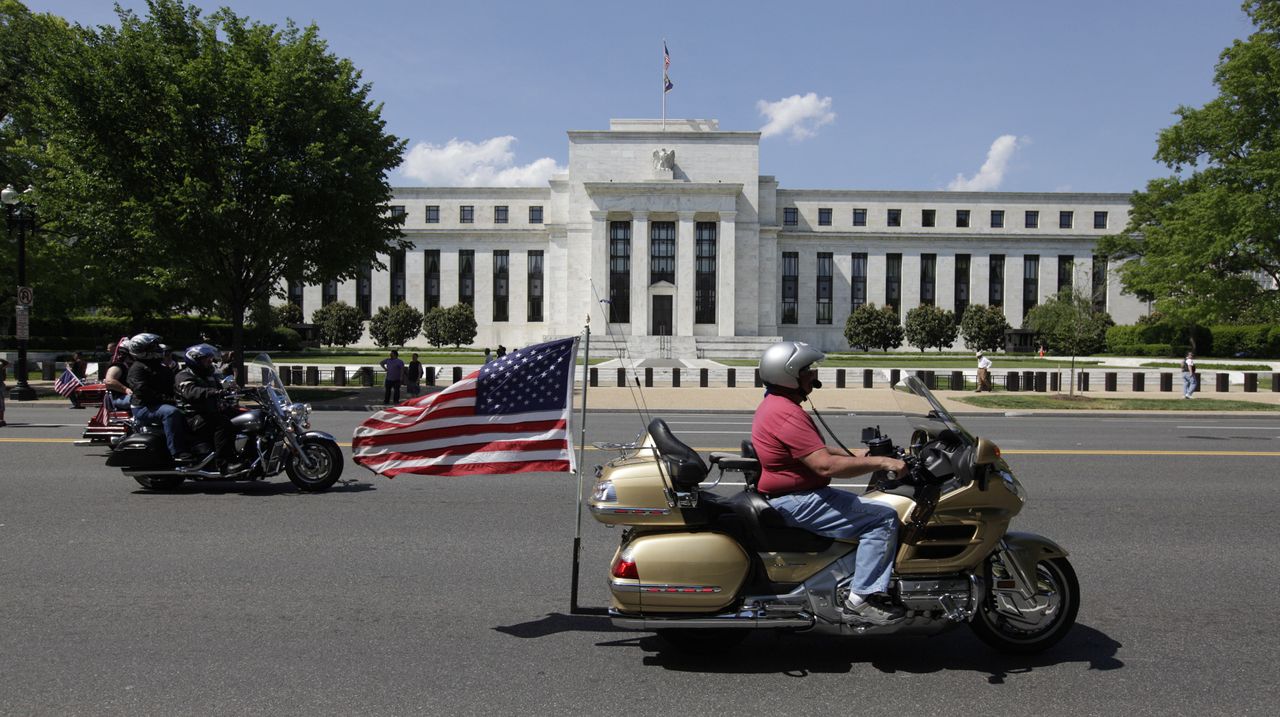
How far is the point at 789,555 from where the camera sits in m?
4.55

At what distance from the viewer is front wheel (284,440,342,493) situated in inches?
379

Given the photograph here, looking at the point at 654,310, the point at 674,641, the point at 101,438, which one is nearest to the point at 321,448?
the point at 101,438

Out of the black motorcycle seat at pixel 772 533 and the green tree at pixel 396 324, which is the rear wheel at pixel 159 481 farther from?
the green tree at pixel 396 324

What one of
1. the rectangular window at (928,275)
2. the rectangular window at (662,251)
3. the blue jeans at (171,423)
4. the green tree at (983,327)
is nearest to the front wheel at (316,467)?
the blue jeans at (171,423)

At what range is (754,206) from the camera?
235ft

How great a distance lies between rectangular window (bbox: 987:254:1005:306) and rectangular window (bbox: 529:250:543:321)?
4165 centimetres

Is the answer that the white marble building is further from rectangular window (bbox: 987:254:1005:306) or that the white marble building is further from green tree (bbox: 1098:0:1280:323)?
green tree (bbox: 1098:0:1280:323)

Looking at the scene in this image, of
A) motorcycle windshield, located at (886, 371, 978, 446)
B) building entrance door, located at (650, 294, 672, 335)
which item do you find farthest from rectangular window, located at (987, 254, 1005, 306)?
motorcycle windshield, located at (886, 371, 978, 446)

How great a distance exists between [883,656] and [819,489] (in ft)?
3.58

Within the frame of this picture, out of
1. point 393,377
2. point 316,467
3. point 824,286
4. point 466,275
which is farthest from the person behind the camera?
point 466,275

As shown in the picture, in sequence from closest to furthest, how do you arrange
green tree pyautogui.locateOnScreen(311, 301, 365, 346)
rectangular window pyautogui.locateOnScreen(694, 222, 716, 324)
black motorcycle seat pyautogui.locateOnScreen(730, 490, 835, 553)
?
black motorcycle seat pyautogui.locateOnScreen(730, 490, 835, 553) → rectangular window pyautogui.locateOnScreen(694, 222, 716, 324) → green tree pyautogui.locateOnScreen(311, 301, 365, 346)

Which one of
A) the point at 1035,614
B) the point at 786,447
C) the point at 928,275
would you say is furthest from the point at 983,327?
the point at 786,447

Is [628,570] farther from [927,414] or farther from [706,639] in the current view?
[927,414]

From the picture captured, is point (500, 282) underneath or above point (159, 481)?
above
